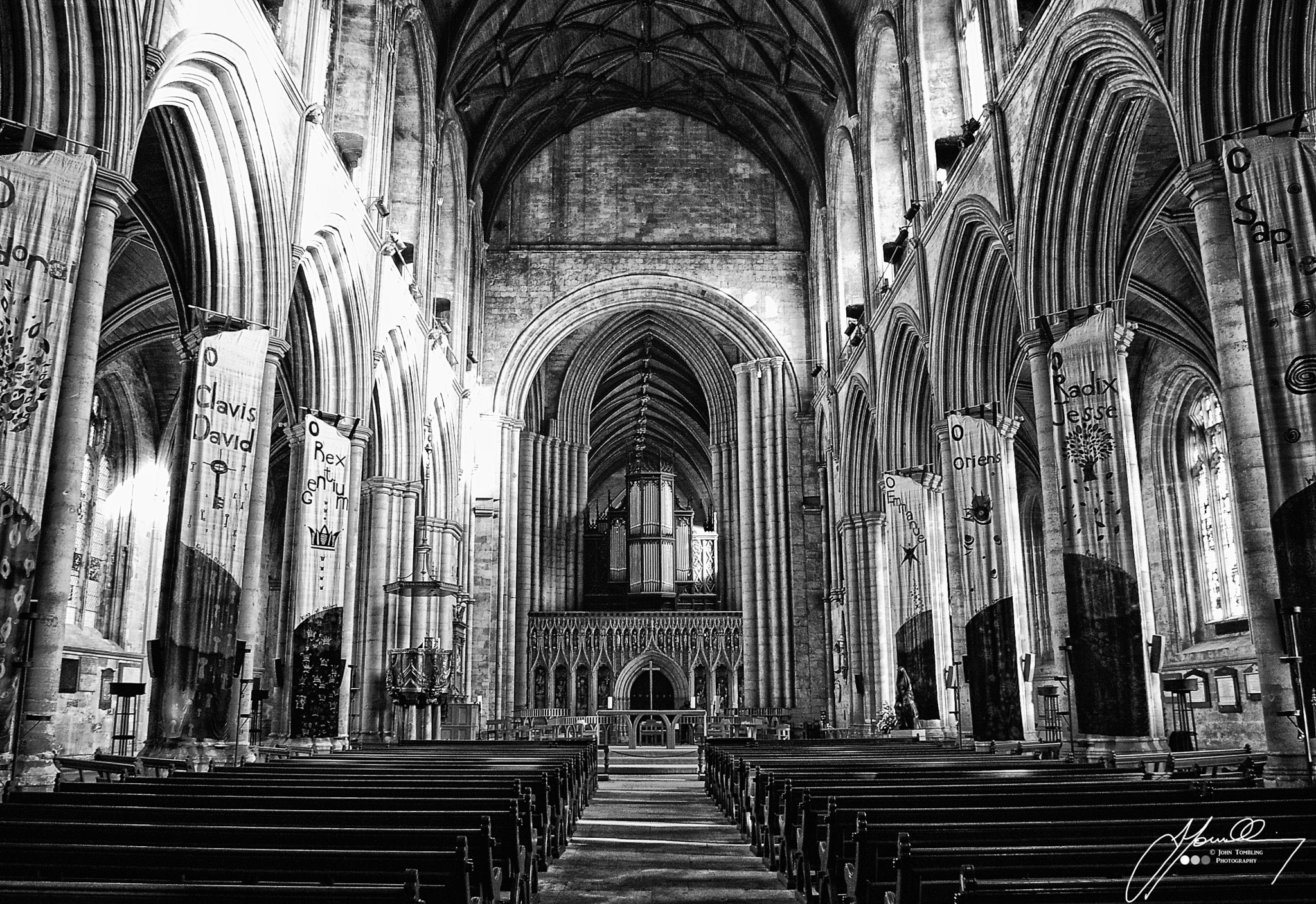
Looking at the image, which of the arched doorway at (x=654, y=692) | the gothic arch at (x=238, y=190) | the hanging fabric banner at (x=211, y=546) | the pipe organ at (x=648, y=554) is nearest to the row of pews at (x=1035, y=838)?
the hanging fabric banner at (x=211, y=546)

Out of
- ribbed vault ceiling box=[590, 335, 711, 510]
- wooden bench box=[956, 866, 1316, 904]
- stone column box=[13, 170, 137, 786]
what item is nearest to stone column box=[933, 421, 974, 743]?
stone column box=[13, 170, 137, 786]

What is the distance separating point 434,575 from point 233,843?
19404 millimetres

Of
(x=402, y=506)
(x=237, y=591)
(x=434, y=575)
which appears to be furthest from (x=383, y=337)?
(x=237, y=591)

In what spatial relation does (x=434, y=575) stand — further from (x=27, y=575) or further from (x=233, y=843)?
(x=233, y=843)

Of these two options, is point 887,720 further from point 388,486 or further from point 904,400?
point 388,486

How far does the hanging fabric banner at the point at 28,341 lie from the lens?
7.68 metres

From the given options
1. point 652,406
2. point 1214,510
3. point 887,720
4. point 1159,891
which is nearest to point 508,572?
point 887,720

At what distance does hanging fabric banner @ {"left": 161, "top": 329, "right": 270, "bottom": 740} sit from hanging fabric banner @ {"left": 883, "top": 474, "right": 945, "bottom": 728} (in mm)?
11555

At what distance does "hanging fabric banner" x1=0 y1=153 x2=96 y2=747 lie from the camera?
768 centimetres

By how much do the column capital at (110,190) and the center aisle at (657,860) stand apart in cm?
653

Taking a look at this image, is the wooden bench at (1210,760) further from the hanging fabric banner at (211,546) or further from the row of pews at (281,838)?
the hanging fabric banner at (211,546)

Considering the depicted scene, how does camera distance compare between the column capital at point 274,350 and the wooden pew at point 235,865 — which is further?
the column capital at point 274,350

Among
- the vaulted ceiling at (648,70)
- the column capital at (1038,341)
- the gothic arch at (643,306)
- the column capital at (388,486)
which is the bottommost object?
the column capital at (388,486)

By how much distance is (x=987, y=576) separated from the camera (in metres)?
15.4
